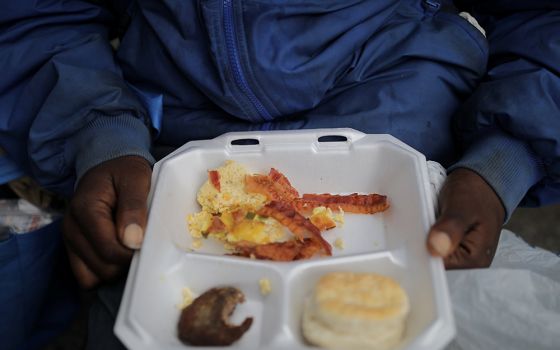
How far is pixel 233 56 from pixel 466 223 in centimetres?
47

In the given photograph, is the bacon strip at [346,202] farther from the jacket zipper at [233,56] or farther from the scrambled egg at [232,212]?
the jacket zipper at [233,56]

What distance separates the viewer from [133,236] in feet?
2.38

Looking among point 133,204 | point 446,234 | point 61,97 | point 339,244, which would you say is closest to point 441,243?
point 446,234

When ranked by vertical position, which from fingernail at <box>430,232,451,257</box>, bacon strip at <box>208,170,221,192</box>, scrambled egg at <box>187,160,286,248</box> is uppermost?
fingernail at <box>430,232,451,257</box>

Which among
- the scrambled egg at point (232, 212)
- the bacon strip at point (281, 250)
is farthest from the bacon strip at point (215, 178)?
the bacon strip at point (281, 250)

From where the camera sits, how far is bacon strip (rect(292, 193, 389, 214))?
2.80 ft

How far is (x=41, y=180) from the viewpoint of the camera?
103 centimetres

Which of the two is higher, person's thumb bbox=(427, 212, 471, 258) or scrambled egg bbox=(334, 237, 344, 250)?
person's thumb bbox=(427, 212, 471, 258)

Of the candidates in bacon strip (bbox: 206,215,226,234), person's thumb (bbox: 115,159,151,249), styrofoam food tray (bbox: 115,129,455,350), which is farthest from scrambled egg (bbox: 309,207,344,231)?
person's thumb (bbox: 115,159,151,249)

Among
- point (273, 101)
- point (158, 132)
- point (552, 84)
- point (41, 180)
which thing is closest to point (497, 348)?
point (552, 84)

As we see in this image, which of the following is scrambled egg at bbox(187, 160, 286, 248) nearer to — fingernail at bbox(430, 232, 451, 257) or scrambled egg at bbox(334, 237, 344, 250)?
scrambled egg at bbox(334, 237, 344, 250)

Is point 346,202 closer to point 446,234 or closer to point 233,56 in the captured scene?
point 446,234

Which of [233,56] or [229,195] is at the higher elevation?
[233,56]

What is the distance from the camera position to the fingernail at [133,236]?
2.38 ft
